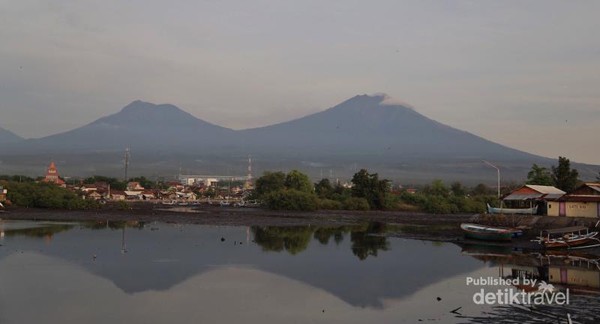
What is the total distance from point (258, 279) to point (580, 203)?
1997cm

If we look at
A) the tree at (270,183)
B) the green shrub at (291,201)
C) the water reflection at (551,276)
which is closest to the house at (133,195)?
the tree at (270,183)

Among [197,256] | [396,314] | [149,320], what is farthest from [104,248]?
[396,314]

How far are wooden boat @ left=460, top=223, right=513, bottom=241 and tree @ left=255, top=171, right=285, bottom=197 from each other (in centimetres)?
3981

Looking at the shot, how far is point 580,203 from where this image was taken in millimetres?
30859

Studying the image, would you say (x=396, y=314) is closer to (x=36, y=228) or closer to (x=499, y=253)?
(x=499, y=253)

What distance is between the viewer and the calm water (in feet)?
45.0

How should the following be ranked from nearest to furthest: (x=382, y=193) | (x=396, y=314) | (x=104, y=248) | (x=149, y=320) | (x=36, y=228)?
(x=149, y=320), (x=396, y=314), (x=104, y=248), (x=36, y=228), (x=382, y=193)

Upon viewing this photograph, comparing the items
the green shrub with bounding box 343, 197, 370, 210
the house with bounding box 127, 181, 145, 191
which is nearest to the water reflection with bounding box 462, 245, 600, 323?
the green shrub with bounding box 343, 197, 370, 210

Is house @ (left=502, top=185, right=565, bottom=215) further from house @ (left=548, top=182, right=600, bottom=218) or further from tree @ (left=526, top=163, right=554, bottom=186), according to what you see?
tree @ (left=526, top=163, right=554, bottom=186)

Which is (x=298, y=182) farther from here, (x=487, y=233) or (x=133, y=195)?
(x=487, y=233)

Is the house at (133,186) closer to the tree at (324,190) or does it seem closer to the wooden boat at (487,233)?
the tree at (324,190)

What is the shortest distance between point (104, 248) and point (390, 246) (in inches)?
500

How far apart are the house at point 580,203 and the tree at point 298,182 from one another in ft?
123

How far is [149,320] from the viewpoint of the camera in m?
13.2
